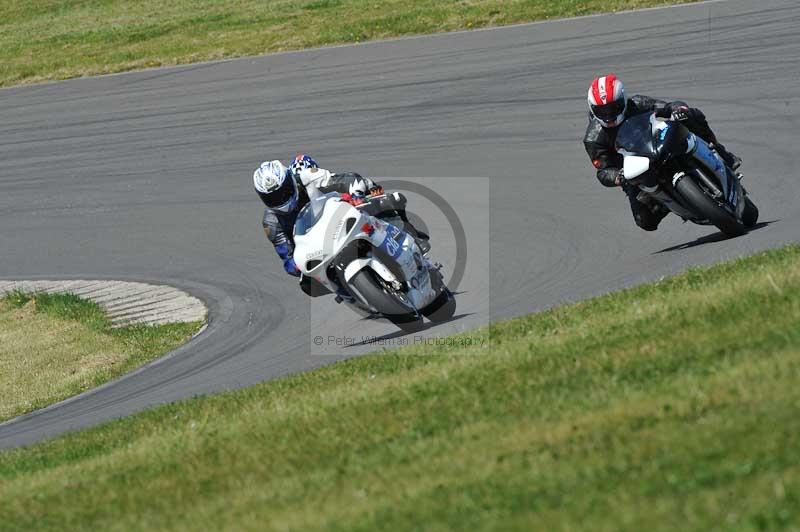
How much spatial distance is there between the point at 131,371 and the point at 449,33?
1322cm

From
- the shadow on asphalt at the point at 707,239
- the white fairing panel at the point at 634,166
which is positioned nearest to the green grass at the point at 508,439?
the white fairing panel at the point at 634,166

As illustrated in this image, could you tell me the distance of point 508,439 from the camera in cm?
598

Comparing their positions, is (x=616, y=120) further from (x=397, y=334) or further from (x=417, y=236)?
(x=397, y=334)

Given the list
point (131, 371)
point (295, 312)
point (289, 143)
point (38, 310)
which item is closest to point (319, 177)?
point (295, 312)

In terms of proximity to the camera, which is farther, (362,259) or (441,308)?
(441,308)

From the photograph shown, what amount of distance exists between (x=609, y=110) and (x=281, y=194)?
116 inches

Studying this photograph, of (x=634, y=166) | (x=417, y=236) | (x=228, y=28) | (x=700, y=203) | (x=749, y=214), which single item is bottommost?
(x=417, y=236)

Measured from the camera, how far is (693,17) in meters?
21.5

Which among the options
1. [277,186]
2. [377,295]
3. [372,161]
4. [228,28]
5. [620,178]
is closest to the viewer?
[377,295]

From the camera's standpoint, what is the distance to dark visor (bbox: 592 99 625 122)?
1148 centimetres

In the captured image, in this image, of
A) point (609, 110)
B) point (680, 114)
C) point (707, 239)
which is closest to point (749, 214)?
point (707, 239)

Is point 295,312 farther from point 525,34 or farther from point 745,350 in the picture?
point 525,34

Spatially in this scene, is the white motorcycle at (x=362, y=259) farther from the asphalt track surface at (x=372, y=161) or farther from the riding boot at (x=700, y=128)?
the riding boot at (x=700, y=128)

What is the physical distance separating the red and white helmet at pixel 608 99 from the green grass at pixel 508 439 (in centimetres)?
250
